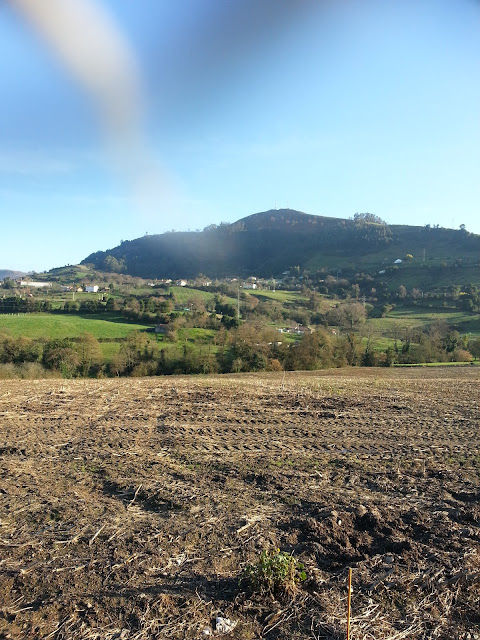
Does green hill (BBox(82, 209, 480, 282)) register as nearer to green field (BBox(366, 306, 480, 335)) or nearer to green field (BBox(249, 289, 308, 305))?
green field (BBox(366, 306, 480, 335))

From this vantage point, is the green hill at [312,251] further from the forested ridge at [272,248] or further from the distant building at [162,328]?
the distant building at [162,328]

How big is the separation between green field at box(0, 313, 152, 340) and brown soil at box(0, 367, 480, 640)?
36871 mm

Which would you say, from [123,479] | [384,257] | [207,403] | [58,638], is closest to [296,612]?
[58,638]

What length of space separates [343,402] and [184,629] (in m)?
12.5

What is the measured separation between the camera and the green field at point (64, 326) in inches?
1753

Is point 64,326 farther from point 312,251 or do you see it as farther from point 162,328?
point 312,251

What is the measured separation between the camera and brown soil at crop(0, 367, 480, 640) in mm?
3615

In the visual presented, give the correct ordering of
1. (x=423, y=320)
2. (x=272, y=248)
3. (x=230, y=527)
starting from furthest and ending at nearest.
A: (x=272, y=248) < (x=423, y=320) < (x=230, y=527)

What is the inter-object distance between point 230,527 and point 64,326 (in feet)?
157

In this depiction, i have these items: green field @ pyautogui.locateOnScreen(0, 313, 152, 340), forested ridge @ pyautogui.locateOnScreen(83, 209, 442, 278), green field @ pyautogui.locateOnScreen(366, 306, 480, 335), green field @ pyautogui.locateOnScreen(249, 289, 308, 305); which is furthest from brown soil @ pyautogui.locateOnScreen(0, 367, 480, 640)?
forested ridge @ pyautogui.locateOnScreen(83, 209, 442, 278)

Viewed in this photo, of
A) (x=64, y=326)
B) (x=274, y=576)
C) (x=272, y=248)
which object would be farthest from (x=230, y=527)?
(x=272, y=248)

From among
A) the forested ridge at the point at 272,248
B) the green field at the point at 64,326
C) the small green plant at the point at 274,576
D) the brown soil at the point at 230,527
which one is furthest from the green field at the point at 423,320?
the small green plant at the point at 274,576

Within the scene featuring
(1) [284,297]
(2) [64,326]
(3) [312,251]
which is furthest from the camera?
(3) [312,251]

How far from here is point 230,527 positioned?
513 centimetres
